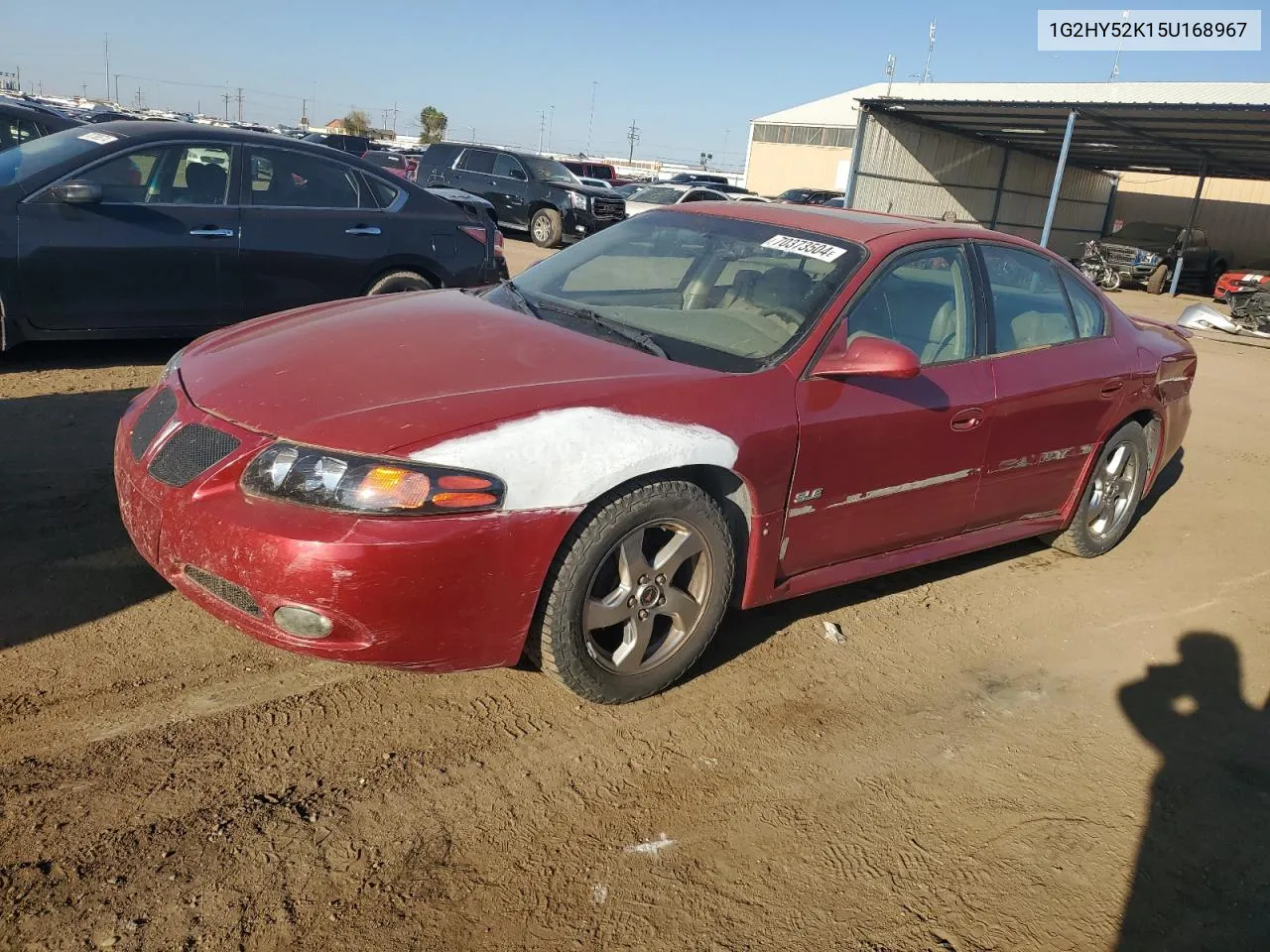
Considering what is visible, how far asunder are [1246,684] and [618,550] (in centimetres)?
277

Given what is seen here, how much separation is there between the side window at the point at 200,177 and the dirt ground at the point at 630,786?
9.07 ft

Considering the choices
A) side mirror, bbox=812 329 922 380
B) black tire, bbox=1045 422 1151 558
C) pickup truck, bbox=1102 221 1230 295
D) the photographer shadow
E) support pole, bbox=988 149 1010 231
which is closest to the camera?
the photographer shadow

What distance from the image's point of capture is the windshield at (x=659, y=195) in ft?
77.3

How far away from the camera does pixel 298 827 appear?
8.18 feet

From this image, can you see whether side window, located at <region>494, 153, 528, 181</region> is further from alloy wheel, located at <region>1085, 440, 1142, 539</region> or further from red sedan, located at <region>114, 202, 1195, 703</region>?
alloy wheel, located at <region>1085, 440, 1142, 539</region>

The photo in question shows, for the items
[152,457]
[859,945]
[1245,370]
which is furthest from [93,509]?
[1245,370]

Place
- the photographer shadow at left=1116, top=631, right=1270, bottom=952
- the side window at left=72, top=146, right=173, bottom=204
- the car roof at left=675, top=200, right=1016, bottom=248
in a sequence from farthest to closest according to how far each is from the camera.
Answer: the side window at left=72, top=146, right=173, bottom=204 < the car roof at left=675, top=200, right=1016, bottom=248 < the photographer shadow at left=1116, top=631, right=1270, bottom=952

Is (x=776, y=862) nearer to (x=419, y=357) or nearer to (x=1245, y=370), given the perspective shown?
(x=419, y=357)

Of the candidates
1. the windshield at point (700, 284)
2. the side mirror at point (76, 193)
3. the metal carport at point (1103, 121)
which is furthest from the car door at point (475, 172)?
the windshield at point (700, 284)

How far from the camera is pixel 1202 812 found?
3.08 metres

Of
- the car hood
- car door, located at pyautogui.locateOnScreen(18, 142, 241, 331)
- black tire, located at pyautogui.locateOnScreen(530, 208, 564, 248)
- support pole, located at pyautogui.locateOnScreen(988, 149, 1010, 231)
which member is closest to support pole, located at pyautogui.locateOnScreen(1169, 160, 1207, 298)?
support pole, located at pyautogui.locateOnScreen(988, 149, 1010, 231)

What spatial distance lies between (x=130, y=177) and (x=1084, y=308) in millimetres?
5539

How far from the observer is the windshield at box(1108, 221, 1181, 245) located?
2598 cm

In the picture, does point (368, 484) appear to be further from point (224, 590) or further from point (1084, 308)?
point (1084, 308)
